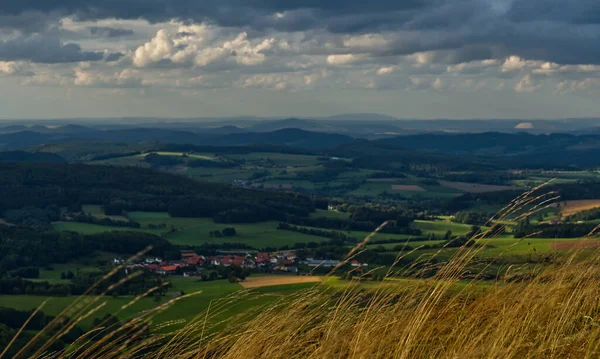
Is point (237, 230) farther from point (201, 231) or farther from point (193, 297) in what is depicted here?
point (193, 297)

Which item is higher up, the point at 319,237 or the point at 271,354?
the point at 271,354

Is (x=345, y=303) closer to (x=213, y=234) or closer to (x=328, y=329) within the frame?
(x=328, y=329)

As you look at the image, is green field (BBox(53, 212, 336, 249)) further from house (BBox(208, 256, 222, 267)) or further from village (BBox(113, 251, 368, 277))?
house (BBox(208, 256, 222, 267))

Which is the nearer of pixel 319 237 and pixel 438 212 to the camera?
pixel 319 237

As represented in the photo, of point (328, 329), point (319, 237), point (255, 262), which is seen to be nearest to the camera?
point (328, 329)

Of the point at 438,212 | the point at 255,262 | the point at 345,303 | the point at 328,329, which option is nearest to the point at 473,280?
the point at 345,303

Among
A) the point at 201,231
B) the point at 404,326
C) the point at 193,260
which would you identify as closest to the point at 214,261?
the point at 193,260
